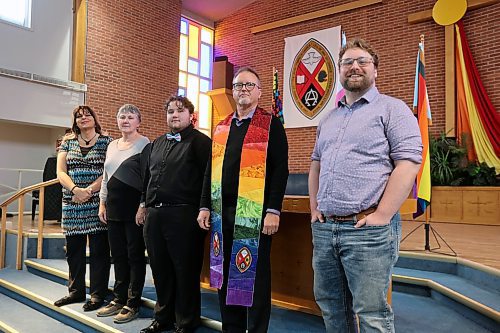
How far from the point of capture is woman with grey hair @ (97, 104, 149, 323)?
2.73 metres

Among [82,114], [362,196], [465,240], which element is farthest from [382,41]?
[362,196]

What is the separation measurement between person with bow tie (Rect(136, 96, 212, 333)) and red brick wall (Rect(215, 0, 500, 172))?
5.91 metres

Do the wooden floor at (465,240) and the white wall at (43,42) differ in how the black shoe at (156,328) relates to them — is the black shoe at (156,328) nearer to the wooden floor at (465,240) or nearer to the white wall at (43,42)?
the wooden floor at (465,240)

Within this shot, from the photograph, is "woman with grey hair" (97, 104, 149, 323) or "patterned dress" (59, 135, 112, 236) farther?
"patterned dress" (59, 135, 112, 236)

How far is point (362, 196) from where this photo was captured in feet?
4.78

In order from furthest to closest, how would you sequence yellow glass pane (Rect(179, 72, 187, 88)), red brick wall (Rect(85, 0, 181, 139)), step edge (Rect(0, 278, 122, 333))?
yellow glass pane (Rect(179, 72, 187, 88)) < red brick wall (Rect(85, 0, 181, 139)) < step edge (Rect(0, 278, 122, 333))

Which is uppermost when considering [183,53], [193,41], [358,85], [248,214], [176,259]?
[193,41]

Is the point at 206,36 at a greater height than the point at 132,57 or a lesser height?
greater

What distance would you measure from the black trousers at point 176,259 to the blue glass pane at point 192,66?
7.86 m

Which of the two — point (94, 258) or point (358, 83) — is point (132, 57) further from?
point (358, 83)

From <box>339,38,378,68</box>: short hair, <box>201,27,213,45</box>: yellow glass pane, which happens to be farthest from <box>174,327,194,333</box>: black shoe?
<box>201,27,213,45</box>: yellow glass pane

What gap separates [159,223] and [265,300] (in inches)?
29.5

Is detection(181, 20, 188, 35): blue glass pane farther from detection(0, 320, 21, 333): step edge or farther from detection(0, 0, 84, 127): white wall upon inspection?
detection(0, 320, 21, 333): step edge

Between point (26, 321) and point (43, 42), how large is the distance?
17.6 ft
